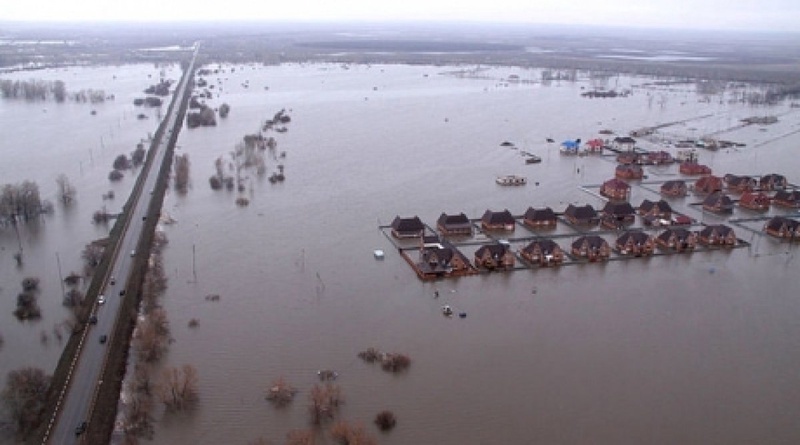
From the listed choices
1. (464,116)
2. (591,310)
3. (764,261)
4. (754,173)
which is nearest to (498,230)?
(591,310)

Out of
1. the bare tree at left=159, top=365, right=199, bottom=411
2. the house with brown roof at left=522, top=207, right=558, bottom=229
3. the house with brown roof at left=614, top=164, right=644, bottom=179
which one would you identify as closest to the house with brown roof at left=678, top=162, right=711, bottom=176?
the house with brown roof at left=614, top=164, right=644, bottom=179

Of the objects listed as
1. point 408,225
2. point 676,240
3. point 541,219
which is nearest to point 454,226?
point 408,225

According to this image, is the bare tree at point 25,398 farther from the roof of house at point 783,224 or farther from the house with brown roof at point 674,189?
the house with brown roof at point 674,189

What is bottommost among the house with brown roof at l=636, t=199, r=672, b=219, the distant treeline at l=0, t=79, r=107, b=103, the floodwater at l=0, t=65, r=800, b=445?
the floodwater at l=0, t=65, r=800, b=445

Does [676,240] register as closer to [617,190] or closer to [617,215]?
[617,215]

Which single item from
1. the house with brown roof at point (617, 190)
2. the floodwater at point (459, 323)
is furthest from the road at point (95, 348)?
the house with brown roof at point (617, 190)

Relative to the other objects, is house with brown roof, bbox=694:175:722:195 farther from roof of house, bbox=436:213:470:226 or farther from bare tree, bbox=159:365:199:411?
bare tree, bbox=159:365:199:411
